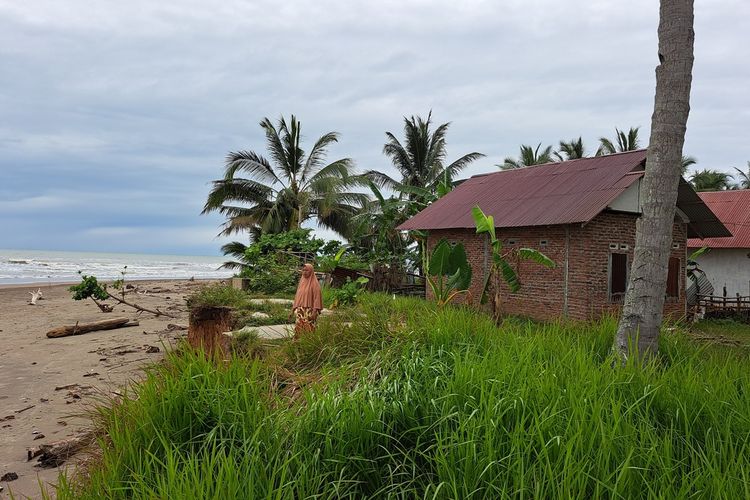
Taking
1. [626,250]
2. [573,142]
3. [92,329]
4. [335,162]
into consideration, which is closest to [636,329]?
[626,250]

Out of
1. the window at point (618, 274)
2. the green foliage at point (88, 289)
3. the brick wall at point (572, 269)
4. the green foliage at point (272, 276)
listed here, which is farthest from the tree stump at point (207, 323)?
the window at point (618, 274)

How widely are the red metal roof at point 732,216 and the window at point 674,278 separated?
5400 millimetres

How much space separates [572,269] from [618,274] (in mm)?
1451

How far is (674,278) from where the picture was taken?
17.1m

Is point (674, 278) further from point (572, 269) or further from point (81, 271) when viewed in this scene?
point (81, 271)

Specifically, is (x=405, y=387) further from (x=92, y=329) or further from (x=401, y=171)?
(x=401, y=171)

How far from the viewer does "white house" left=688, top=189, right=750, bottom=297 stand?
2209 cm

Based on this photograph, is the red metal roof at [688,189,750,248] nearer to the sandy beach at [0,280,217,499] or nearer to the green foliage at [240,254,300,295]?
the green foliage at [240,254,300,295]

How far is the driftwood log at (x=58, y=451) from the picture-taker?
17.6ft

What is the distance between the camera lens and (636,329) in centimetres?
521

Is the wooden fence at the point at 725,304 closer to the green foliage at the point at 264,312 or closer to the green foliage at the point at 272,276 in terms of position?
the green foliage at the point at 272,276

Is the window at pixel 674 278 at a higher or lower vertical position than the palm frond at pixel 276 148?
lower

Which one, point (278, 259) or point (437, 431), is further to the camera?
point (278, 259)

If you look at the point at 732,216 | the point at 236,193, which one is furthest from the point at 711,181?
the point at 236,193
